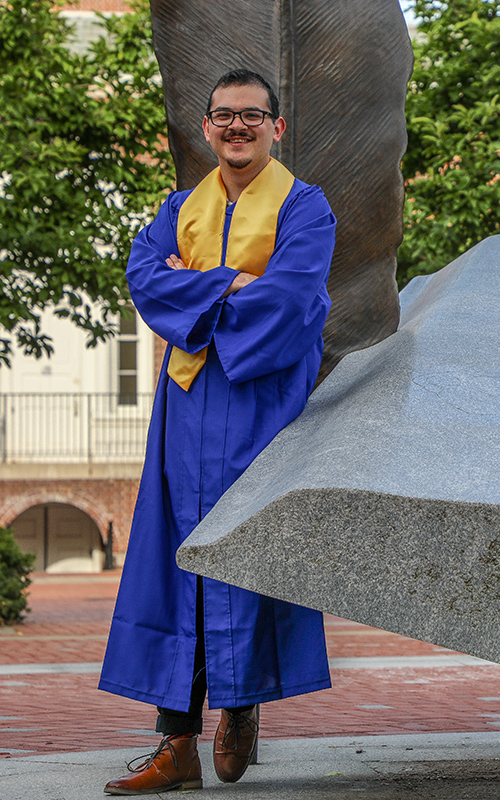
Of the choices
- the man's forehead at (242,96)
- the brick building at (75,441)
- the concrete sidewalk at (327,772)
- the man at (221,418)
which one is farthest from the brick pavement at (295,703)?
the brick building at (75,441)

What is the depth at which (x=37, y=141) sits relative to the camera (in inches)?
308

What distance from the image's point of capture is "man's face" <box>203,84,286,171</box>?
283 centimetres

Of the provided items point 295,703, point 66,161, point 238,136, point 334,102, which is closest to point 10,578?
point 66,161

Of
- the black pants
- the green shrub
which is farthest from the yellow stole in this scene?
the green shrub

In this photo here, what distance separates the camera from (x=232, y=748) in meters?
2.78

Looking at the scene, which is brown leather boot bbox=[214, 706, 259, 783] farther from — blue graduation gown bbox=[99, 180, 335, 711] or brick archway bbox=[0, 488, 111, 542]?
brick archway bbox=[0, 488, 111, 542]

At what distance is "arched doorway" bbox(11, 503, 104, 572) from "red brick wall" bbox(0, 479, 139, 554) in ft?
1.45

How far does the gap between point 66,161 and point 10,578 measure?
3.95 m

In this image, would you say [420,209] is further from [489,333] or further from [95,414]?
[95,414]

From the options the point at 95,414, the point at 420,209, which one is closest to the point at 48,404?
the point at 95,414

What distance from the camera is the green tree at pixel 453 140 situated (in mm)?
7355

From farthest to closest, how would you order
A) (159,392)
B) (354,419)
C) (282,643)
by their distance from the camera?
(159,392) → (282,643) → (354,419)

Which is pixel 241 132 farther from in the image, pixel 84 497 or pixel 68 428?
pixel 84 497

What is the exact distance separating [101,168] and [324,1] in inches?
185
